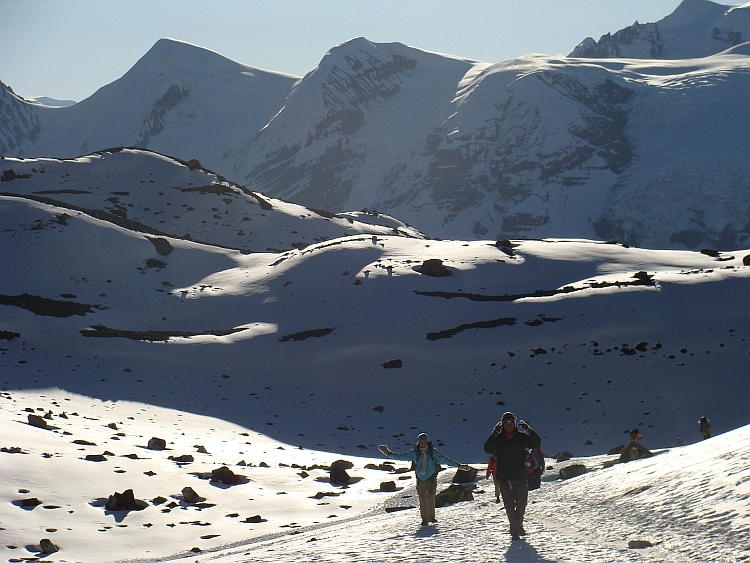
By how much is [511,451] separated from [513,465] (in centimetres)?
23

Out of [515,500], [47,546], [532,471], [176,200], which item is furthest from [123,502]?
[176,200]

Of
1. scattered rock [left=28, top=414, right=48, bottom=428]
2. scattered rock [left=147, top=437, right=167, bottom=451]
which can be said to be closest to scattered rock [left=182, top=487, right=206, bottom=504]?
scattered rock [left=147, top=437, right=167, bottom=451]

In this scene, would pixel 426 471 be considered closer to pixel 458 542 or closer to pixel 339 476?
pixel 458 542

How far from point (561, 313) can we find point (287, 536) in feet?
123

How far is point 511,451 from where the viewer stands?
12.9 meters

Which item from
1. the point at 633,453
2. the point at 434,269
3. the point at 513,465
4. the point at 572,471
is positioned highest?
the point at 434,269

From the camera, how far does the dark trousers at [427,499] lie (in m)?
14.6

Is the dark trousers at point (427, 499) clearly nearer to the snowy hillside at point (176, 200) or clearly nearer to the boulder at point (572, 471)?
the boulder at point (572, 471)

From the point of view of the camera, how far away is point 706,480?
12.4 meters

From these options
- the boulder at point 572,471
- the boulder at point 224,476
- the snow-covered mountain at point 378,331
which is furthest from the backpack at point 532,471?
the snow-covered mountain at point 378,331

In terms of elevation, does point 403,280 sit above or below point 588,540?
above

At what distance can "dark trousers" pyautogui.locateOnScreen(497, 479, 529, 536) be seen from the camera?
1234 centimetres

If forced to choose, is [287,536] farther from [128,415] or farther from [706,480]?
[128,415]

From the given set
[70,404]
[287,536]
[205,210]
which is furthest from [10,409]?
[205,210]
